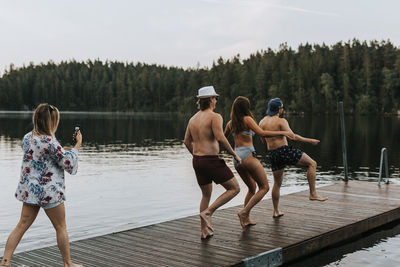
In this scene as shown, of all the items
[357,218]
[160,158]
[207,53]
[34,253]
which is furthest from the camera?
[207,53]

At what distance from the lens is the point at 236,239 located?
24.8 feet

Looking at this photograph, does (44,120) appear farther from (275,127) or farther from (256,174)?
(275,127)

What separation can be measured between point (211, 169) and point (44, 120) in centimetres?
254

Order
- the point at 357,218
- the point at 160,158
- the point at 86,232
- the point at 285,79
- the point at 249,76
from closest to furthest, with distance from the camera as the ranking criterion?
the point at 357,218 < the point at 86,232 < the point at 160,158 < the point at 285,79 < the point at 249,76

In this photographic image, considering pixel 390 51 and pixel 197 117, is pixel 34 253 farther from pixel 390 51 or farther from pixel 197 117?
pixel 390 51

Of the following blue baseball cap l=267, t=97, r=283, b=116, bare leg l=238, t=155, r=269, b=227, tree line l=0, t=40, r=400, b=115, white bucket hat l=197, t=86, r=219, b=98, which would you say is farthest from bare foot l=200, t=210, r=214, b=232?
tree line l=0, t=40, r=400, b=115

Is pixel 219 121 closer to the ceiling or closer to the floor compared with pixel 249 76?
closer to the floor

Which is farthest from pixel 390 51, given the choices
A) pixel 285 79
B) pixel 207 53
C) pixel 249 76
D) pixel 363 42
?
pixel 207 53

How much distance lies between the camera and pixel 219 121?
680cm

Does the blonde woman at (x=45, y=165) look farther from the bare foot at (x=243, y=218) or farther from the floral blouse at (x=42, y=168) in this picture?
the bare foot at (x=243, y=218)

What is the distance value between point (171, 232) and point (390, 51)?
137957 millimetres

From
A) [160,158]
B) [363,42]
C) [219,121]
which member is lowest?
[160,158]

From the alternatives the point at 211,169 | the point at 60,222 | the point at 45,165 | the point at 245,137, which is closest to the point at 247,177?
the point at 245,137

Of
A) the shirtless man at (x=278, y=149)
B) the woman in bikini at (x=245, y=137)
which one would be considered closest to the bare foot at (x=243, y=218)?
the woman in bikini at (x=245, y=137)
